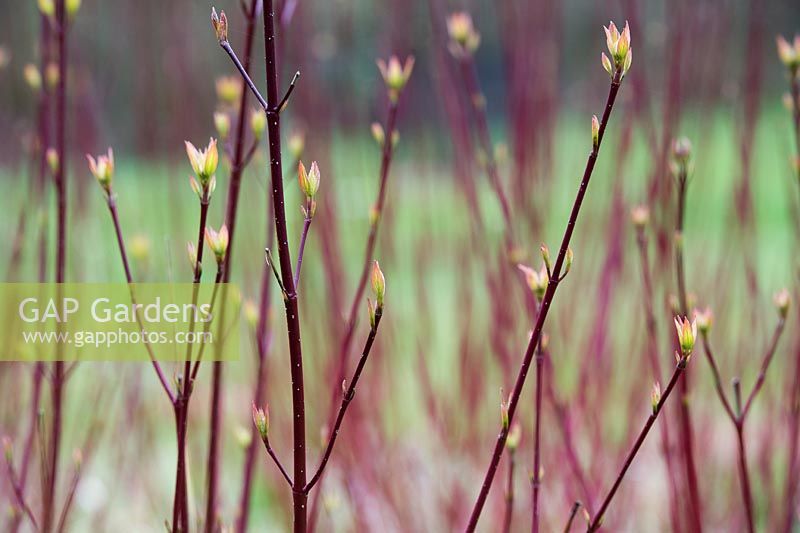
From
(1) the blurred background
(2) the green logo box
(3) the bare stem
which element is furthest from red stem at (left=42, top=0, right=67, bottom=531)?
(3) the bare stem

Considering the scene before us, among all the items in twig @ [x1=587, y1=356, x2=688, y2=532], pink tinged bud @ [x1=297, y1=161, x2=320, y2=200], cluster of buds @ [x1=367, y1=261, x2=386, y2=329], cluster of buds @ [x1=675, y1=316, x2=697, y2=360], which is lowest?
twig @ [x1=587, y1=356, x2=688, y2=532]

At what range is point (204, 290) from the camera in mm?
838

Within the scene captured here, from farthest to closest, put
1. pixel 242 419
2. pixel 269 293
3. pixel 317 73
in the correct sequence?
pixel 242 419, pixel 317 73, pixel 269 293

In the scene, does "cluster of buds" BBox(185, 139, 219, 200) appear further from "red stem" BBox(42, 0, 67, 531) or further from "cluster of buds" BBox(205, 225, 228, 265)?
"red stem" BBox(42, 0, 67, 531)

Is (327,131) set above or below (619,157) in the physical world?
above

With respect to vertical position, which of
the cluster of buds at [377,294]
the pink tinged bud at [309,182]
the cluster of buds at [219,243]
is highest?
the pink tinged bud at [309,182]

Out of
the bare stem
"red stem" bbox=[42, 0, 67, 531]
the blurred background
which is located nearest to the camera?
the bare stem

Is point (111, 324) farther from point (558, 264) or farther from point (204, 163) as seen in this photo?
point (558, 264)

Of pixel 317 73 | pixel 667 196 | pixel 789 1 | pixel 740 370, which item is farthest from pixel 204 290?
pixel 789 1

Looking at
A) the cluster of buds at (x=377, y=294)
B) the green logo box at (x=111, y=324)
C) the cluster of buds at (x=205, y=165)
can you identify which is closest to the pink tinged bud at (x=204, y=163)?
the cluster of buds at (x=205, y=165)

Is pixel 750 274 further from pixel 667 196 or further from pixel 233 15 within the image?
pixel 233 15

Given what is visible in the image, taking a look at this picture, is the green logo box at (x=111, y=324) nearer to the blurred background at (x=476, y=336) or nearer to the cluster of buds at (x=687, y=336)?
the blurred background at (x=476, y=336)

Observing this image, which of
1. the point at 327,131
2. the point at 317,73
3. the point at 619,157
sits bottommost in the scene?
the point at 619,157

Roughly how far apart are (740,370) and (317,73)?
1.12 metres
